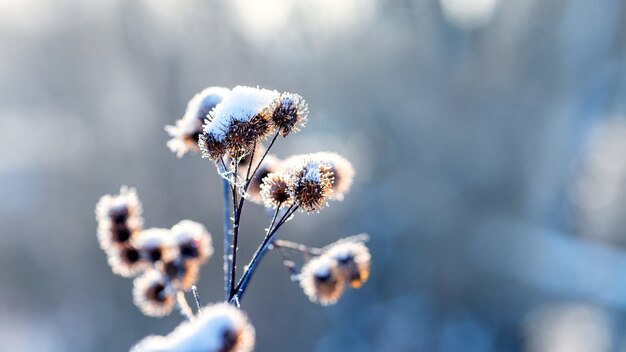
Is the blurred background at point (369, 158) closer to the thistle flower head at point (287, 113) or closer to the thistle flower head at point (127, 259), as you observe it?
the thistle flower head at point (127, 259)

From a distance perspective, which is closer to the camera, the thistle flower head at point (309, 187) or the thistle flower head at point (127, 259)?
the thistle flower head at point (309, 187)

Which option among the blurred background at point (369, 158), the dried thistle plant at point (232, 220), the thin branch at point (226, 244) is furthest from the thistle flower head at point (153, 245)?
the blurred background at point (369, 158)

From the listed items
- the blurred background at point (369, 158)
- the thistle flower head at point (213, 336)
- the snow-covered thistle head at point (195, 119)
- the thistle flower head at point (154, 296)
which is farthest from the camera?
the blurred background at point (369, 158)

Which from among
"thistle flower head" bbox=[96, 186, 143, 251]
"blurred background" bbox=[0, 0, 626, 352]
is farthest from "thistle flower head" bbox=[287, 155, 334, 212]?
"blurred background" bbox=[0, 0, 626, 352]

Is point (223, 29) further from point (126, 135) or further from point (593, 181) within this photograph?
point (593, 181)

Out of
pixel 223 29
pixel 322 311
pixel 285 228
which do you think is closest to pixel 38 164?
pixel 223 29

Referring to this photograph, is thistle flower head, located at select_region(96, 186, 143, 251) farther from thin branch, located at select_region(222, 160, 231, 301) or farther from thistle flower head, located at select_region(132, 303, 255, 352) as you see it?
thistle flower head, located at select_region(132, 303, 255, 352)
